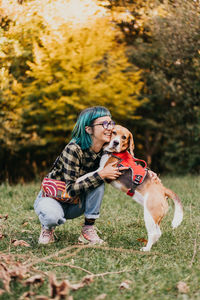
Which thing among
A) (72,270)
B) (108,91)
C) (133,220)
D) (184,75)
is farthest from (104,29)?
(72,270)

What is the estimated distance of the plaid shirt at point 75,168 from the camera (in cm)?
325

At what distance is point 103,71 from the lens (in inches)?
357

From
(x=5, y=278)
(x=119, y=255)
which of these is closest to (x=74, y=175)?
(x=119, y=255)

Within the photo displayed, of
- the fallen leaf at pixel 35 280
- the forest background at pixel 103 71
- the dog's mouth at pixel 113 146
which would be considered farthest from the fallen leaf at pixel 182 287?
the forest background at pixel 103 71

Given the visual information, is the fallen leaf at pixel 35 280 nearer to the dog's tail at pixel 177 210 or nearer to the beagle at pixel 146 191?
the beagle at pixel 146 191

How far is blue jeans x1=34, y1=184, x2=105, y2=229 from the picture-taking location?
3.27 meters

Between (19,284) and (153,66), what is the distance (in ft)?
27.3

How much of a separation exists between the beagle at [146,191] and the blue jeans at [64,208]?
217mm

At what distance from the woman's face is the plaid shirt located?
16 centimetres

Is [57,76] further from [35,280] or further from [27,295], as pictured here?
[27,295]

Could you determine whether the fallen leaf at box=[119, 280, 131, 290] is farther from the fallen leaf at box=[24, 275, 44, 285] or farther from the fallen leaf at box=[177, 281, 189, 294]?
the fallen leaf at box=[24, 275, 44, 285]

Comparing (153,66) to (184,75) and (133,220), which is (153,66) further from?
(133,220)

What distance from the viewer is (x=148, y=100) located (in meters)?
9.98

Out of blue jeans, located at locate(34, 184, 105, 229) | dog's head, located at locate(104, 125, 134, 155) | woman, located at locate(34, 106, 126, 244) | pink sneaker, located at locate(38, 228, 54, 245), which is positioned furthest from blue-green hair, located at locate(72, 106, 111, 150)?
pink sneaker, located at locate(38, 228, 54, 245)
